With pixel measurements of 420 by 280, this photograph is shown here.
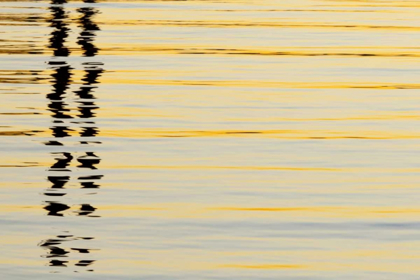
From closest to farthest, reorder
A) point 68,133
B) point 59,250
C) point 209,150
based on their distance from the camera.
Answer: point 59,250, point 209,150, point 68,133

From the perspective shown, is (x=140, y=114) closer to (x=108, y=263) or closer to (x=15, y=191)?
(x=15, y=191)

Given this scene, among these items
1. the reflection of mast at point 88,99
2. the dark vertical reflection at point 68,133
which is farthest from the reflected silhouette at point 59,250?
the reflection of mast at point 88,99

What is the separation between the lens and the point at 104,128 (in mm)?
7836

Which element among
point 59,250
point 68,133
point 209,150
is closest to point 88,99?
point 68,133

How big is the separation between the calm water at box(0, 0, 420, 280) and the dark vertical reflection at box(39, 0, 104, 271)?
0.05 ft

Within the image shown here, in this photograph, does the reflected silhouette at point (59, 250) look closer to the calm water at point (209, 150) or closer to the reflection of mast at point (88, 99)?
the calm water at point (209, 150)

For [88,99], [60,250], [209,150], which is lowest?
[60,250]

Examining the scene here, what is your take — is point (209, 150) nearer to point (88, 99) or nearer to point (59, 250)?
point (88, 99)

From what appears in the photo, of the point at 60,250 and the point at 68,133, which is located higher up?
the point at 68,133

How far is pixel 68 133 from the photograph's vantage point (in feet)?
25.2

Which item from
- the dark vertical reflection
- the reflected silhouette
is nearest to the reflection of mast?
the dark vertical reflection

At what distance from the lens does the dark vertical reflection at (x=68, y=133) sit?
5.55 metres

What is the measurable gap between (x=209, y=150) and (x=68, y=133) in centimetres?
100

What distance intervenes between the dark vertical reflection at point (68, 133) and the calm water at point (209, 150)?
14 millimetres
